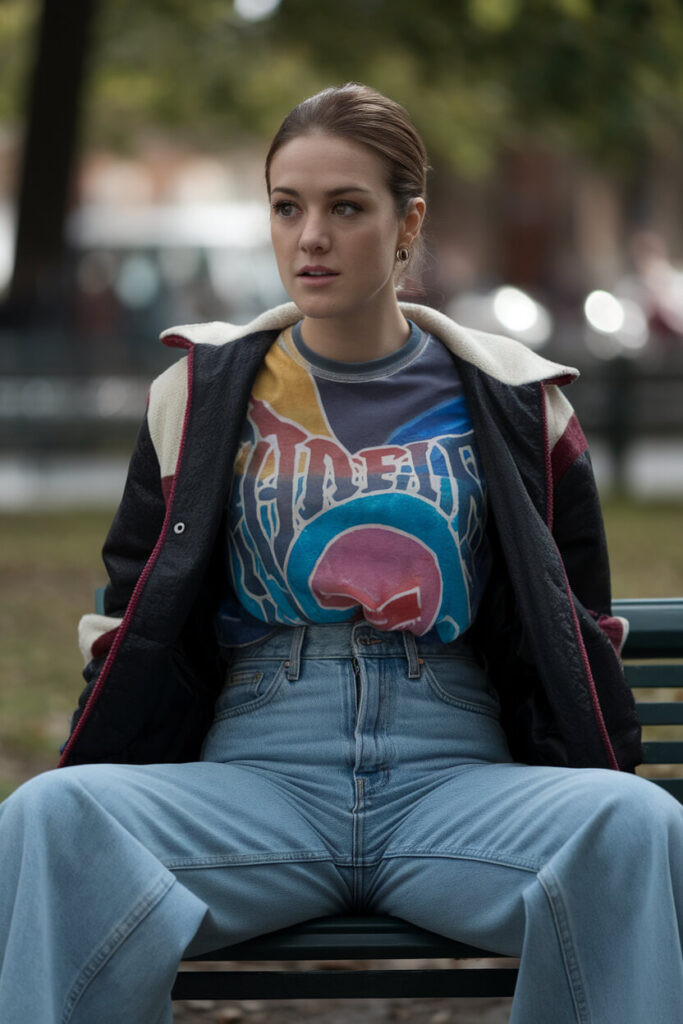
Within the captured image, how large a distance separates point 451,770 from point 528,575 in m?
0.36

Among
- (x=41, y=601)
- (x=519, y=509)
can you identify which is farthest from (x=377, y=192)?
(x=41, y=601)

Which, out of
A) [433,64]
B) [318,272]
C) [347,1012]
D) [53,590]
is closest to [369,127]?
[318,272]

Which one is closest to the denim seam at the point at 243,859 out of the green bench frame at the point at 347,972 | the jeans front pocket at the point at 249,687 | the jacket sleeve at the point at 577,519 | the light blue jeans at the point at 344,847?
the light blue jeans at the point at 344,847

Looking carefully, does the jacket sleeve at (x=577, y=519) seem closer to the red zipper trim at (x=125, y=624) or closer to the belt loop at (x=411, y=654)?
the belt loop at (x=411, y=654)

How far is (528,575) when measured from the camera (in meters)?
2.96

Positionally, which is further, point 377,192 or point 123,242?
point 123,242

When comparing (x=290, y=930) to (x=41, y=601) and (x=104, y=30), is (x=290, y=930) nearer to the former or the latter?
(x=41, y=601)

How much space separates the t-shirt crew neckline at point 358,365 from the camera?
3.11 metres

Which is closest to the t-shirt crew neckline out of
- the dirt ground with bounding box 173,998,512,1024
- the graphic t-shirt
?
the graphic t-shirt

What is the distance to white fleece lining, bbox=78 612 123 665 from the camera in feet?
10.0

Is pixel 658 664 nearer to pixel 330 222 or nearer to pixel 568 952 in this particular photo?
pixel 568 952

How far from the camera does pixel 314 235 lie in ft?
9.64

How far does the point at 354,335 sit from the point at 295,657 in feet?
1.95

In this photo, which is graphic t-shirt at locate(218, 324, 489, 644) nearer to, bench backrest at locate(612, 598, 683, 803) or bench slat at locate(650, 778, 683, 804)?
bench backrest at locate(612, 598, 683, 803)
